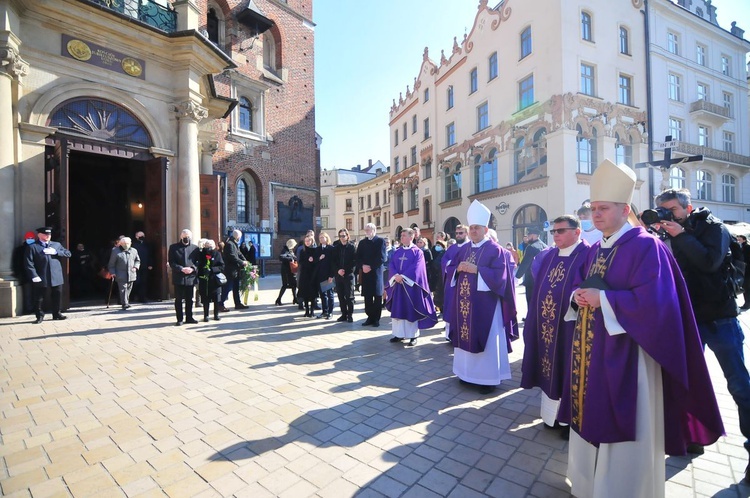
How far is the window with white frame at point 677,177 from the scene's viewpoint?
78.2 feet

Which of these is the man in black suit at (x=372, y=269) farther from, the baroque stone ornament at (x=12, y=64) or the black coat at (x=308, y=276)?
the baroque stone ornament at (x=12, y=64)

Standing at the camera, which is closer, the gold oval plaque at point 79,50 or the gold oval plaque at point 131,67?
the gold oval plaque at point 79,50

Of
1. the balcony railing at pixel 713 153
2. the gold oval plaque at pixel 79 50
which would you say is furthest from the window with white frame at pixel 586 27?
the gold oval plaque at pixel 79 50

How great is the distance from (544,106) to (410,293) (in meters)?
18.2

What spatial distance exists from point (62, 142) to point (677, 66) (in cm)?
3388

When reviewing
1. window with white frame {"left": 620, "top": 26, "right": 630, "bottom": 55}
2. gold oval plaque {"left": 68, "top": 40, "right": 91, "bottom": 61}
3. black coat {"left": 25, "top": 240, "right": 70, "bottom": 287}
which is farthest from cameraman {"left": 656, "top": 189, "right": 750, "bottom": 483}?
window with white frame {"left": 620, "top": 26, "right": 630, "bottom": 55}

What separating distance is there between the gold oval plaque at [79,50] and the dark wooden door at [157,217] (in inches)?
110

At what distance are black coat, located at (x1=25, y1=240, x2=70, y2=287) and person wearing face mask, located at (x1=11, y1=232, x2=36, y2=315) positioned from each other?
0.35m

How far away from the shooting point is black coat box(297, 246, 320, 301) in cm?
869

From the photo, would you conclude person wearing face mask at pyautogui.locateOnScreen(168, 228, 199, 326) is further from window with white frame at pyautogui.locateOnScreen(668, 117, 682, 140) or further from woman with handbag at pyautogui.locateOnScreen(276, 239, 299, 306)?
window with white frame at pyautogui.locateOnScreen(668, 117, 682, 140)

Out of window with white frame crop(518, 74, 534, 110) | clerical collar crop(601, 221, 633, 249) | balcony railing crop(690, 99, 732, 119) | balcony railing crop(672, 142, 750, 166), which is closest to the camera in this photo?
clerical collar crop(601, 221, 633, 249)

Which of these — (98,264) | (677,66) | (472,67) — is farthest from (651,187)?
(98,264)

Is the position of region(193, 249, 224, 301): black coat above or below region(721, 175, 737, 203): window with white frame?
below

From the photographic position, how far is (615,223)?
7.81 ft
